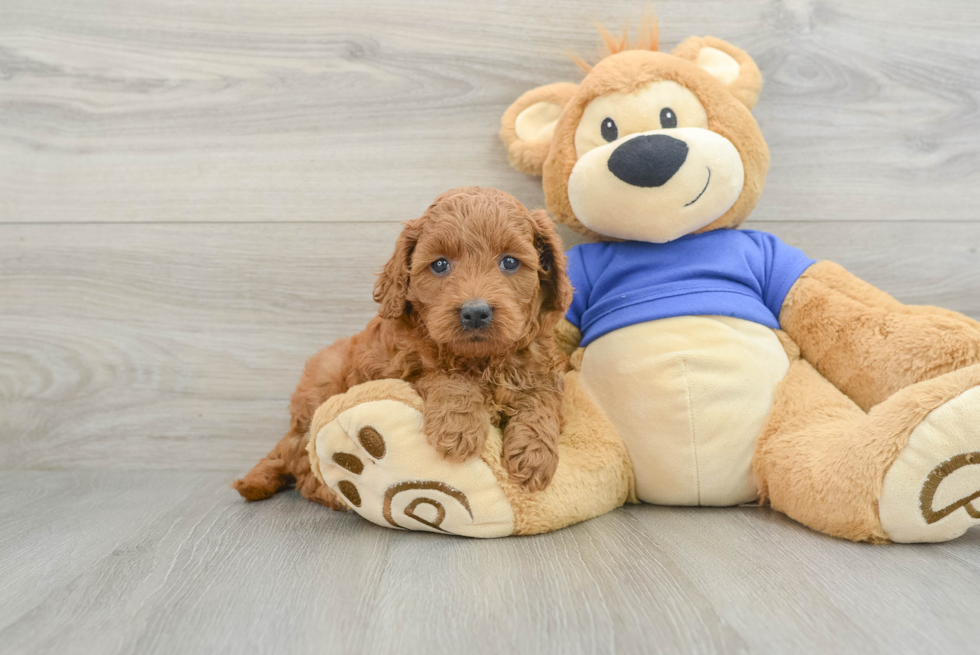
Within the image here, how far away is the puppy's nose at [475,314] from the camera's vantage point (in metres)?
0.85

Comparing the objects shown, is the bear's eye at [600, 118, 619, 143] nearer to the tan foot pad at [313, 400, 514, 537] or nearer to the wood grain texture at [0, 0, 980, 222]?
the wood grain texture at [0, 0, 980, 222]

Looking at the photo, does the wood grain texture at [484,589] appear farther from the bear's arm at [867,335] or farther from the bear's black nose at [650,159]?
the bear's black nose at [650,159]

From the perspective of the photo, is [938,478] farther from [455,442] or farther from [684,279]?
[455,442]

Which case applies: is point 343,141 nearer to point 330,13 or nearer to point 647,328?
point 330,13

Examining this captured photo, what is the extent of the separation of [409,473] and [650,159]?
62 centimetres

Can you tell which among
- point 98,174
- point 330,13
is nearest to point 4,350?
point 98,174

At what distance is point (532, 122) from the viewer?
→ 128 centimetres

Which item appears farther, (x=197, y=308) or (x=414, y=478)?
(x=197, y=308)

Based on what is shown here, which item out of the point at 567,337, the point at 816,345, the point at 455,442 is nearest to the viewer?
the point at 455,442

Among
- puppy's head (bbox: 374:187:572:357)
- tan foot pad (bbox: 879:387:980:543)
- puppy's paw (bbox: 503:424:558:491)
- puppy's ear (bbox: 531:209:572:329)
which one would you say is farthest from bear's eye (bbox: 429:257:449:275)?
tan foot pad (bbox: 879:387:980:543)

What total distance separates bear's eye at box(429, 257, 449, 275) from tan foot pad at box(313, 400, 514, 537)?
0.20m

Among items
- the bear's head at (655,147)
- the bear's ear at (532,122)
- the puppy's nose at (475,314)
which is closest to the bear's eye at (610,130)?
the bear's head at (655,147)

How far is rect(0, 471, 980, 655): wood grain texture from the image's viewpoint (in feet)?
2.20

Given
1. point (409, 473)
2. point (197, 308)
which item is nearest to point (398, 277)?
point (409, 473)
